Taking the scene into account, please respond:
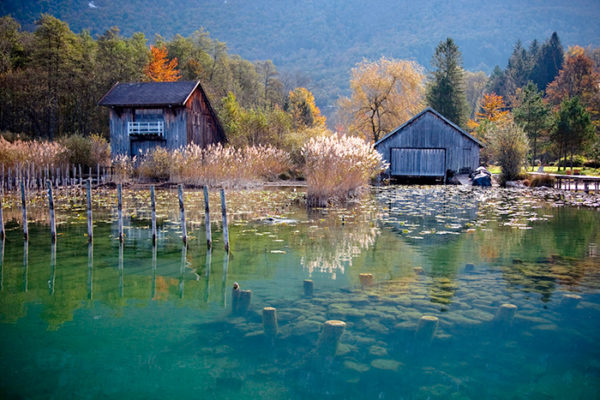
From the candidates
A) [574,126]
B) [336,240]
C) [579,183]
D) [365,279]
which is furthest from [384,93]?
[365,279]

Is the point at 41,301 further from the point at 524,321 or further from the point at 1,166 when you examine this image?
the point at 1,166

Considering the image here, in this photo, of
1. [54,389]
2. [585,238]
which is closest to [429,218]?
[585,238]

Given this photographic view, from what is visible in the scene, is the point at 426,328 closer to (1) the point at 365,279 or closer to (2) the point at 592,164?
(1) the point at 365,279

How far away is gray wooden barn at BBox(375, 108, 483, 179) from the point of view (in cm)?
3728

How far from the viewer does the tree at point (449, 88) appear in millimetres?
59875

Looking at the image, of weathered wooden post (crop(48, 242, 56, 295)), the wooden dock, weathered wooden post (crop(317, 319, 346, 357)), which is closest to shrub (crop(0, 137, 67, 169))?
weathered wooden post (crop(48, 242, 56, 295))

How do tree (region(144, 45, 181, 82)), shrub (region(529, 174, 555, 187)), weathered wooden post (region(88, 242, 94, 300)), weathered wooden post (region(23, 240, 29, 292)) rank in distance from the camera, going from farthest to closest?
tree (region(144, 45, 181, 82)) < shrub (region(529, 174, 555, 187)) < weathered wooden post (region(23, 240, 29, 292)) < weathered wooden post (region(88, 242, 94, 300))

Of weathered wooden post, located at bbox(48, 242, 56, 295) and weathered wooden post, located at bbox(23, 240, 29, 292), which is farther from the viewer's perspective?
weathered wooden post, located at bbox(23, 240, 29, 292)

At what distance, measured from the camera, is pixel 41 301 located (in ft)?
24.3

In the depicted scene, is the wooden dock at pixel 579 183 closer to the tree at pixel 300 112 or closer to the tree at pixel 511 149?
the tree at pixel 511 149

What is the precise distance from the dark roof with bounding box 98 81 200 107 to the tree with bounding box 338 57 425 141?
72.3ft

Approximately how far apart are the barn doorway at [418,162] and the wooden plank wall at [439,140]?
47 cm

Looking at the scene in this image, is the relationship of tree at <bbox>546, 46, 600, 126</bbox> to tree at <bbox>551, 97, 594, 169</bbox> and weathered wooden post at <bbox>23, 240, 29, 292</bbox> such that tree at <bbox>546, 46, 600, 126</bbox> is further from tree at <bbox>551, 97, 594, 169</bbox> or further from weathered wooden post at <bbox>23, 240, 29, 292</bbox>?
weathered wooden post at <bbox>23, 240, 29, 292</bbox>

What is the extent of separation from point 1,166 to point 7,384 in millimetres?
22670
